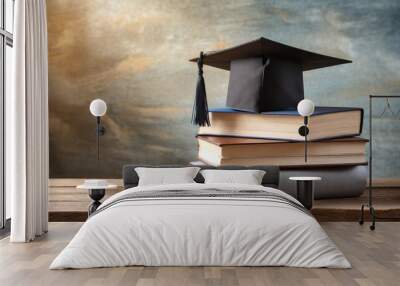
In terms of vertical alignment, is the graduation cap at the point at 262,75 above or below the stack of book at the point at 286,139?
above

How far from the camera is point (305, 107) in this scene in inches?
233

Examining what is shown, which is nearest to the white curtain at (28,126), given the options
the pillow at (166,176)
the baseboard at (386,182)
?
the pillow at (166,176)

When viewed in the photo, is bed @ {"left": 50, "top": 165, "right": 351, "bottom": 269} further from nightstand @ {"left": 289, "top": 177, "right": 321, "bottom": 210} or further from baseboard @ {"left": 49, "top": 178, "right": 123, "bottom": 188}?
baseboard @ {"left": 49, "top": 178, "right": 123, "bottom": 188}

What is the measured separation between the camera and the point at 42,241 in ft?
18.1

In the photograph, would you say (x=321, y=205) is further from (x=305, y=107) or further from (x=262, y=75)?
(x=262, y=75)

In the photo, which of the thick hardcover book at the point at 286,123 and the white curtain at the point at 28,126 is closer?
the white curtain at the point at 28,126

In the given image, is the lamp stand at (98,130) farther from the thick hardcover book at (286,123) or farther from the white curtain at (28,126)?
the thick hardcover book at (286,123)

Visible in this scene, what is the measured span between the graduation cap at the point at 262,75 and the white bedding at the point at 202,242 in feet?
6.32

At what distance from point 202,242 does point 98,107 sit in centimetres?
269

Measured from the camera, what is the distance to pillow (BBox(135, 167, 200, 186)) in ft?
20.6

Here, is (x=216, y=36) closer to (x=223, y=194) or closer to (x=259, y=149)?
(x=259, y=149)

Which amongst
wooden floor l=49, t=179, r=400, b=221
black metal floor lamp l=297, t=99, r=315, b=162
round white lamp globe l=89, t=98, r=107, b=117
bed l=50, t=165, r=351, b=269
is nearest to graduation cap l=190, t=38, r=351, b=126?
black metal floor lamp l=297, t=99, r=315, b=162

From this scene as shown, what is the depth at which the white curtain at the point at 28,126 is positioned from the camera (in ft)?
18.0

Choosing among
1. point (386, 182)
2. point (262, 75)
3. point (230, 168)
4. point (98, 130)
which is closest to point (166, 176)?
point (230, 168)
